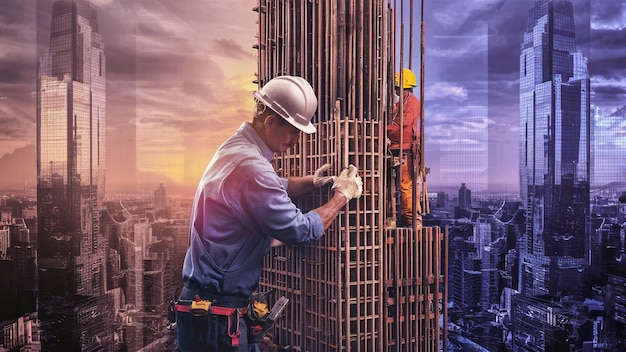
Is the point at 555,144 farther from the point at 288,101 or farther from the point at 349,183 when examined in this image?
the point at 288,101

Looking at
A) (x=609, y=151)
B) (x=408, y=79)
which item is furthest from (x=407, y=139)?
(x=609, y=151)

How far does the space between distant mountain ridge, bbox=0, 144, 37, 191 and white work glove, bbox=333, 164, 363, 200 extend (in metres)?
3.63

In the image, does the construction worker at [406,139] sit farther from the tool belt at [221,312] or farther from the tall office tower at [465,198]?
the tool belt at [221,312]

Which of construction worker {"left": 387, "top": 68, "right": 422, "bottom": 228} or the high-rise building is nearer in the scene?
construction worker {"left": 387, "top": 68, "right": 422, "bottom": 228}

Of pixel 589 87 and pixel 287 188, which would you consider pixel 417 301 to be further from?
pixel 589 87

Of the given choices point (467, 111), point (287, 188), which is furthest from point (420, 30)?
point (287, 188)

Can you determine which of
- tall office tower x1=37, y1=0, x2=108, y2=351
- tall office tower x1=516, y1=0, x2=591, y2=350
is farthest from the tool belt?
tall office tower x1=516, y1=0, x2=591, y2=350

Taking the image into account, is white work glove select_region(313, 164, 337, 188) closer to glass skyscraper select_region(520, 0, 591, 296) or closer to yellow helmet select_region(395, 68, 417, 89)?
yellow helmet select_region(395, 68, 417, 89)

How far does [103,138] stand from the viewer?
546 centimetres

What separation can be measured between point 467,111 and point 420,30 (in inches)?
81.9

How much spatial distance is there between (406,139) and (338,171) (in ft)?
3.81

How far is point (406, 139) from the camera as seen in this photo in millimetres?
5363

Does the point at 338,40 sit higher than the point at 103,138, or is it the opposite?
the point at 338,40

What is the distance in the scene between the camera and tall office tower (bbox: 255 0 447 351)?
4.70 meters
